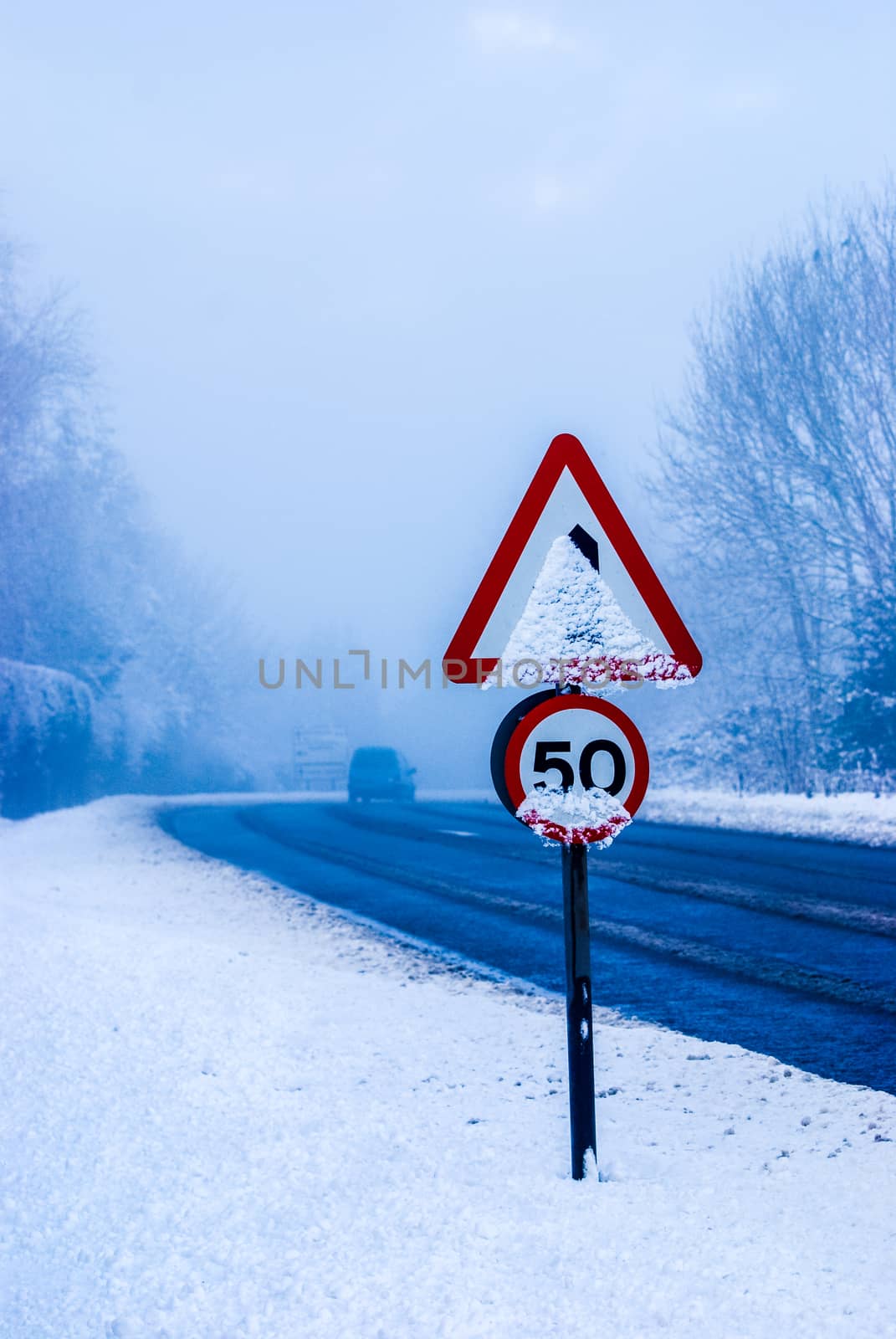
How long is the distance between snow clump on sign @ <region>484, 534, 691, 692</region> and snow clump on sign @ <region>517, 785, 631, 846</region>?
0.36 m

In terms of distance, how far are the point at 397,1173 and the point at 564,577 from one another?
7.15 feet

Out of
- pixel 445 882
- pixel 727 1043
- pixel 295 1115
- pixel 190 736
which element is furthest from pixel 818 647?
pixel 190 736

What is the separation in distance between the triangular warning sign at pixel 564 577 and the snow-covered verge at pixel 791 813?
14118 mm

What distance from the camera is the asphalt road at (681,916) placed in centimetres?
717

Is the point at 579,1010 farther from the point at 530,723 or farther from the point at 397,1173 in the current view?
the point at 530,723

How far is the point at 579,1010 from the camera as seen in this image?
4211 millimetres

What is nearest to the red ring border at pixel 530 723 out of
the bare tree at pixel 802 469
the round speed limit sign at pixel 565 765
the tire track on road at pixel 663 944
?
the round speed limit sign at pixel 565 765

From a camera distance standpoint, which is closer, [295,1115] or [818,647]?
[295,1115]

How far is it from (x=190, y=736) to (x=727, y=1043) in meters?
53.8

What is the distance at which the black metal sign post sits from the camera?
415 cm

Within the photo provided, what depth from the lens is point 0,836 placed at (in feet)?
71.9

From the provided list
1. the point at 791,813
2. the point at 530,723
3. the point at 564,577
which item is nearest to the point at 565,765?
the point at 530,723

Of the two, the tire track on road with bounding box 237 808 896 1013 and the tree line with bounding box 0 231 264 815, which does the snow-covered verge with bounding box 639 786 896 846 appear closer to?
the tire track on road with bounding box 237 808 896 1013

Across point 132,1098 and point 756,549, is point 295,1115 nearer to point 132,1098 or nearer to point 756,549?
point 132,1098
